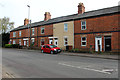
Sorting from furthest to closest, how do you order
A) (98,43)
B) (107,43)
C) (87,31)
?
(87,31), (98,43), (107,43)

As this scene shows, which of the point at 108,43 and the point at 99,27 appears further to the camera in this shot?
the point at 99,27

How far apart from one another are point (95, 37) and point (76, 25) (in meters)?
5.19

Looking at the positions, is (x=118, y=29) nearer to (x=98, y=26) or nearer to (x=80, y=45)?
(x=98, y=26)

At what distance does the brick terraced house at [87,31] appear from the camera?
18219 millimetres

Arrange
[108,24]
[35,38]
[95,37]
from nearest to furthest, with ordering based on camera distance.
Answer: [108,24]
[95,37]
[35,38]

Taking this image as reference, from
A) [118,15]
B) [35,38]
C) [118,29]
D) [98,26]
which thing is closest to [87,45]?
[98,26]

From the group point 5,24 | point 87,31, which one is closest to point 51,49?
point 87,31

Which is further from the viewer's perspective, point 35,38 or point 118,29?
point 35,38

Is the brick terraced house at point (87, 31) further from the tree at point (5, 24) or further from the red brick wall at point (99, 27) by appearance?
the tree at point (5, 24)

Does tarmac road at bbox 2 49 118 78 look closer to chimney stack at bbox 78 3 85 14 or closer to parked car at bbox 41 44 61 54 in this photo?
parked car at bbox 41 44 61 54

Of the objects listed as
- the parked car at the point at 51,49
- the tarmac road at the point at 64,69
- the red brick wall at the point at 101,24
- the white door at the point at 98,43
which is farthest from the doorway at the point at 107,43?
the tarmac road at the point at 64,69

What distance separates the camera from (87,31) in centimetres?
2136

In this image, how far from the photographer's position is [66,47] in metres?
23.5

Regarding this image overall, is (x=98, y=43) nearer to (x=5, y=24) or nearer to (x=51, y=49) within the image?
(x=51, y=49)
